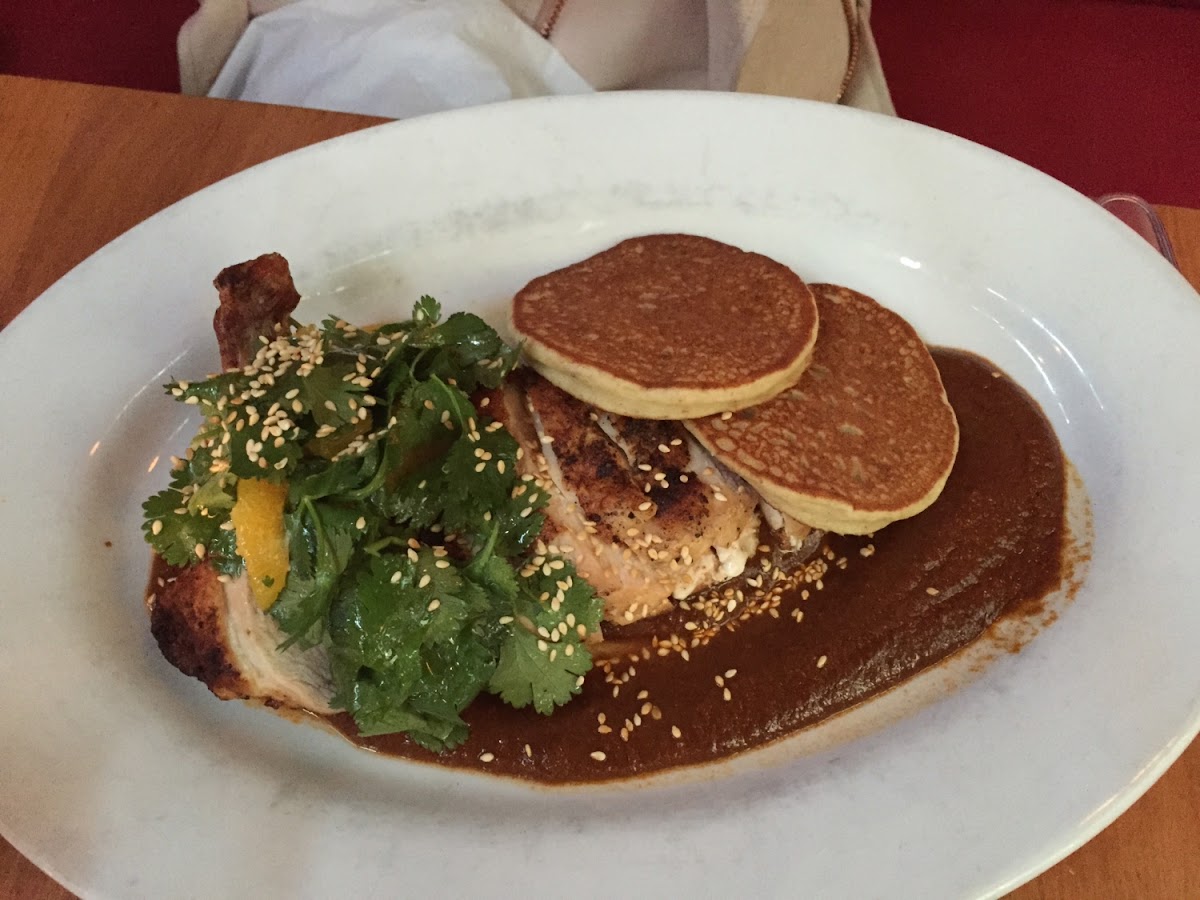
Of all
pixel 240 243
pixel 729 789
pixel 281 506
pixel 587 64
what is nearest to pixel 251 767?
pixel 281 506

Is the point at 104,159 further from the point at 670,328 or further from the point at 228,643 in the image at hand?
the point at 670,328

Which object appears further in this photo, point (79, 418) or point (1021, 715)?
point (79, 418)

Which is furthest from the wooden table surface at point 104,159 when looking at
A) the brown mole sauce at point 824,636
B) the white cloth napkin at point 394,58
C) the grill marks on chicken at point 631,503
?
the grill marks on chicken at point 631,503

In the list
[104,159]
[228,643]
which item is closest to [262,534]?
[228,643]

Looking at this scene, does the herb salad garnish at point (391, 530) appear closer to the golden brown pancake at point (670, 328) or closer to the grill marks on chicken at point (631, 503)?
the grill marks on chicken at point (631, 503)

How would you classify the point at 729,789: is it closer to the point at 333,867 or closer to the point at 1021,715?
the point at 1021,715

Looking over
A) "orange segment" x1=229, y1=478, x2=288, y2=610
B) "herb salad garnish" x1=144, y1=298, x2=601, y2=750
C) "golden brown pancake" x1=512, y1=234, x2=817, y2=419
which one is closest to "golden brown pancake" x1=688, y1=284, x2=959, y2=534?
"golden brown pancake" x1=512, y1=234, x2=817, y2=419

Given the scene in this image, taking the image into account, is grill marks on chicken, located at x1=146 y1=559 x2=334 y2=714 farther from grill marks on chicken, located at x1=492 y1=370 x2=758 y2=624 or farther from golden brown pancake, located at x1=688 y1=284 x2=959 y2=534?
golden brown pancake, located at x1=688 y1=284 x2=959 y2=534
